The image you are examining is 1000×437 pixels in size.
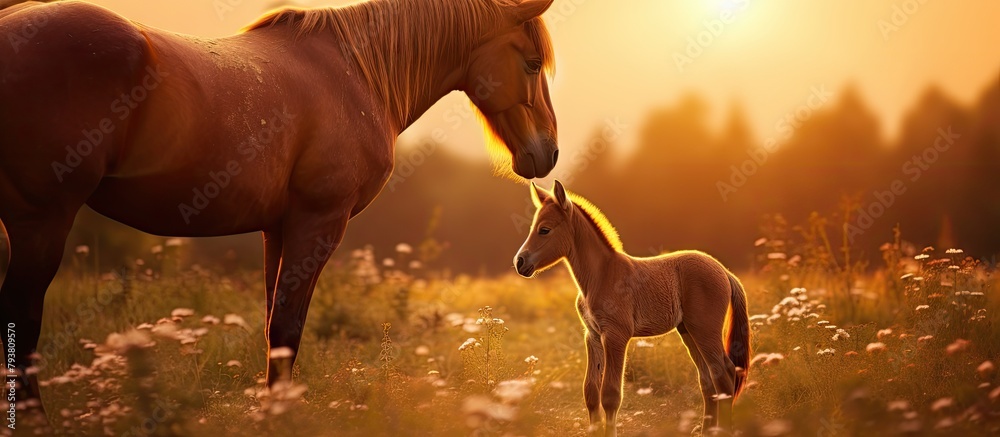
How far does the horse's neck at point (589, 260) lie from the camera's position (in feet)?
17.0

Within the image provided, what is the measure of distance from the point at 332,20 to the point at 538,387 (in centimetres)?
310

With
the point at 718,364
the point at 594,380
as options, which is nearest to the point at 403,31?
the point at 594,380

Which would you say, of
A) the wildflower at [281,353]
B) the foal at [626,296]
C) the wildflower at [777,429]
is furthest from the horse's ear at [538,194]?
the wildflower at [777,429]

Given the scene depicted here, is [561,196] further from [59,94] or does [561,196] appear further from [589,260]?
[59,94]

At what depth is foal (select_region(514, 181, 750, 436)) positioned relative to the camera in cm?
502

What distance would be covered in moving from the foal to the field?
11.0 inches

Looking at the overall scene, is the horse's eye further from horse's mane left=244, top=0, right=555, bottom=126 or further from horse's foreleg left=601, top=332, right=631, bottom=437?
horse's foreleg left=601, top=332, right=631, bottom=437

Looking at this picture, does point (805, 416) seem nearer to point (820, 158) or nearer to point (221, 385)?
point (221, 385)

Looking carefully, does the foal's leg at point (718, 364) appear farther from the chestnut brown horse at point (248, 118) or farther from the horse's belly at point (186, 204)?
the horse's belly at point (186, 204)

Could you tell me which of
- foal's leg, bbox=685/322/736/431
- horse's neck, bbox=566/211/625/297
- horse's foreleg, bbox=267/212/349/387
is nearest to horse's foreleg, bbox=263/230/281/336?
horse's foreleg, bbox=267/212/349/387

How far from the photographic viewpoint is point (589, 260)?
5195 mm

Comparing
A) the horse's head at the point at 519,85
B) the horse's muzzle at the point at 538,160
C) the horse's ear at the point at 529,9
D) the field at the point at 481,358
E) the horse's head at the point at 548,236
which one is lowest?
the field at the point at 481,358

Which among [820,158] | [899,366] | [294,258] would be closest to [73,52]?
[294,258]

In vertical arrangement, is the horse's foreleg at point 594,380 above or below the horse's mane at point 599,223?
below
